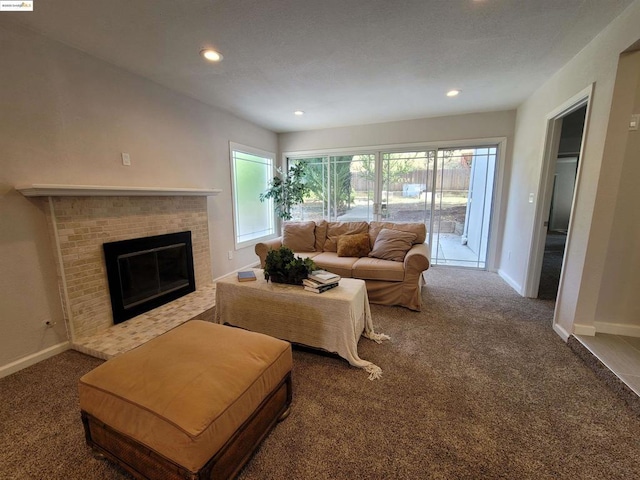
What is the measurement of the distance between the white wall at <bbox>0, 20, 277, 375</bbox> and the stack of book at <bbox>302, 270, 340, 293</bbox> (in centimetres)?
203

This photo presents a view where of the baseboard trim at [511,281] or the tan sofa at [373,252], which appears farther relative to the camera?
the baseboard trim at [511,281]

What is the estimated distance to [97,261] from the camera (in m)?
2.31

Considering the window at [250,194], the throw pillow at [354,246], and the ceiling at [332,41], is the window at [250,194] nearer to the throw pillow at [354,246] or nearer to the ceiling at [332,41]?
the ceiling at [332,41]

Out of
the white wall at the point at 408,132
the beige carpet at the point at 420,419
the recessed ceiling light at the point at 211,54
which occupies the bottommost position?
the beige carpet at the point at 420,419

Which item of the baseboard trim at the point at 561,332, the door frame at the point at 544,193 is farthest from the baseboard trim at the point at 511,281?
the baseboard trim at the point at 561,332

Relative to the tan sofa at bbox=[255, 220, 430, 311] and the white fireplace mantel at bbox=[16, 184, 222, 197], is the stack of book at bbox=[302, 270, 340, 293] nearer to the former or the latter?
the tan sofa at bbox=[255, 220, 430, 311]

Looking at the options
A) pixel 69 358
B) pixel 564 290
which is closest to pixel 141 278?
pixel 69 358

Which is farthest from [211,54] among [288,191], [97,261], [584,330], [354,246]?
[584,330]

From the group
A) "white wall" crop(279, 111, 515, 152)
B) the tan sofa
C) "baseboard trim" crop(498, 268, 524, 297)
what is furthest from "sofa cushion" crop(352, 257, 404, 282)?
"white wall" crop(279, 111, 515, 152)

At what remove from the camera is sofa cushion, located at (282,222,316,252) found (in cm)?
370

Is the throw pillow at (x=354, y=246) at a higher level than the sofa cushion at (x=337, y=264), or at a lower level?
higher

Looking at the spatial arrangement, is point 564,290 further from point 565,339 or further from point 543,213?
point 543,213

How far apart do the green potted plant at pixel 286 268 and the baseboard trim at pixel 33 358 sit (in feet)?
5.73

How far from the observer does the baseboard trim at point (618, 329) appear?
6.99 feet
